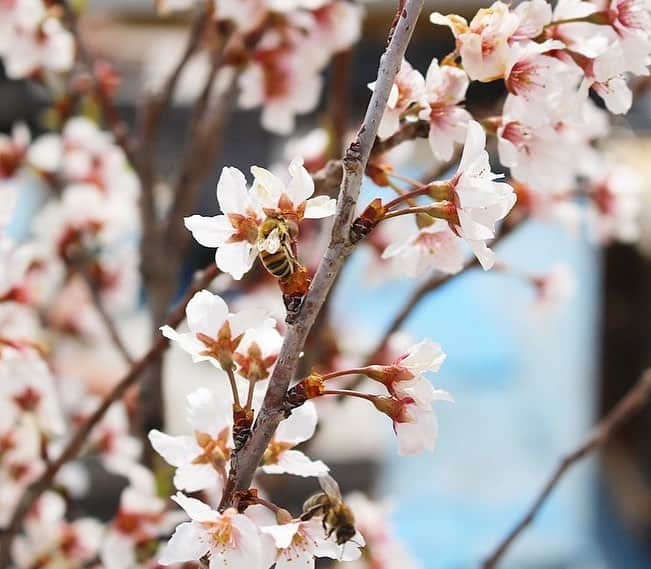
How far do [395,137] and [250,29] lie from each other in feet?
0.70

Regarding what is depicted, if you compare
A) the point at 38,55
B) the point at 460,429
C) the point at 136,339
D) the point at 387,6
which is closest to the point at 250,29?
the point at 38,55

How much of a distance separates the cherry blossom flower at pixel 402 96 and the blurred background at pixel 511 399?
0.91 m

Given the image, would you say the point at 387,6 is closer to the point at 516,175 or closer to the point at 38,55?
the point at 38,55

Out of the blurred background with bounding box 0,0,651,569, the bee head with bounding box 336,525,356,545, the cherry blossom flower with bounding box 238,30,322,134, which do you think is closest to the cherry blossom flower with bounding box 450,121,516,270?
the bee head with bounding box 336,525,356,545

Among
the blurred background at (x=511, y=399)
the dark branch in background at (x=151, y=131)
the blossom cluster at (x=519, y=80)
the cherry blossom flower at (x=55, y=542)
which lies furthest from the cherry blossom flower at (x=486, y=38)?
the blurred background at (x=511, y=399)

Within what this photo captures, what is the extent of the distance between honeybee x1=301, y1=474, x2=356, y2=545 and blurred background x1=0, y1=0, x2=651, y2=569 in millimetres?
944

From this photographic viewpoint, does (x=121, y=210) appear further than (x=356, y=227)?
Yes

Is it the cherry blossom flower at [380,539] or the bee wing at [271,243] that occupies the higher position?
the bee wing at [271,243]

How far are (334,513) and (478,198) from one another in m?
0.12

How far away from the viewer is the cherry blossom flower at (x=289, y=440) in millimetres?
365

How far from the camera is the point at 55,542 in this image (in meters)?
0.67

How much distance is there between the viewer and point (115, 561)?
533 millimetres

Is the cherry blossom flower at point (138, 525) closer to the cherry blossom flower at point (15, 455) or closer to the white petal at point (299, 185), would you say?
the cherry blossom flower at point (15, 455)

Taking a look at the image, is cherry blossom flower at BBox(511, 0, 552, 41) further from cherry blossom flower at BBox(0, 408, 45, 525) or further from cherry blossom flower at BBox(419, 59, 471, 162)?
cherry blossom flower at BBox(0, 408, 45, 525)
